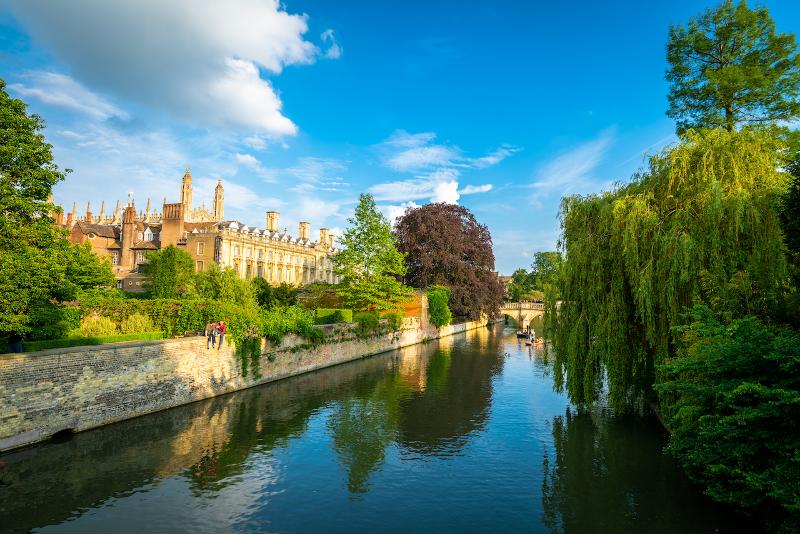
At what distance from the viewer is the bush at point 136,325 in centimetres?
2233

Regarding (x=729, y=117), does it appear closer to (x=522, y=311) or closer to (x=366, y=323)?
(x=366, y=323)

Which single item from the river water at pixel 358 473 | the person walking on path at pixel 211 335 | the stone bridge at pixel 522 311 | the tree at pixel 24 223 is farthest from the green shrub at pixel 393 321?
the stone bridge at pixel 522 311

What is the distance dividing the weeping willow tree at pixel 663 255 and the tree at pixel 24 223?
57.3 feet

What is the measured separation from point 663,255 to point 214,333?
1853 centimetres

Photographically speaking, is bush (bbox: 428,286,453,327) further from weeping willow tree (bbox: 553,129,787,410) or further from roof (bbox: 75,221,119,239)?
roof (bbox: 75,221,119,239)

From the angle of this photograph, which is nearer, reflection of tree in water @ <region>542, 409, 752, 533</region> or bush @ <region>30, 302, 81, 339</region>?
reflection of tree in water @ <region>542, 409, 752, 533</region>

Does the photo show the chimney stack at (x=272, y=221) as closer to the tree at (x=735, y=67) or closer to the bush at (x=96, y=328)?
the bush at (x=96, y=328)

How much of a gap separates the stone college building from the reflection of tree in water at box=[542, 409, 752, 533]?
144ft

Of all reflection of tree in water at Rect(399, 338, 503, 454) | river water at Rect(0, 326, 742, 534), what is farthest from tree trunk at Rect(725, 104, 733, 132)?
reflection of tree in water at Rect(399, 338, 503, 454)

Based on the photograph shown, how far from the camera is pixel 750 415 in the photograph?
25.5 ft

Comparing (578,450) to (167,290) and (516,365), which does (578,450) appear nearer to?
(516,365)

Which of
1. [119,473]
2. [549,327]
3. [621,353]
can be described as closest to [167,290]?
[119,473]

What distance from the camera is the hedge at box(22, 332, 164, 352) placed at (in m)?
16.6

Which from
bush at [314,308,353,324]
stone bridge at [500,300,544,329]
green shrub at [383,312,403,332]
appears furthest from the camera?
stone bridge at [500,300,544,329]
